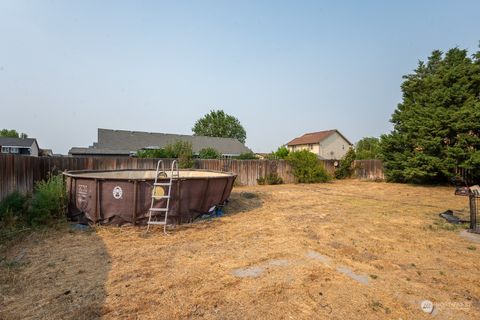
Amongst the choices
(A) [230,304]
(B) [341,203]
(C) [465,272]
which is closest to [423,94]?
(B) [341,203]

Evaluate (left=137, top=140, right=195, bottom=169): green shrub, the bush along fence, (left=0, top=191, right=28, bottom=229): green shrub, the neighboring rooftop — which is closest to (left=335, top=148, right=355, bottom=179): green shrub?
the bush along fence

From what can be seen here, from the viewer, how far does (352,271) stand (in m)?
4.45

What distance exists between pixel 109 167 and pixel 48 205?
967 centimetres

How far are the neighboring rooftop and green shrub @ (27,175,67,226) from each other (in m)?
43.9

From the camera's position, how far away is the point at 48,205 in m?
7.20

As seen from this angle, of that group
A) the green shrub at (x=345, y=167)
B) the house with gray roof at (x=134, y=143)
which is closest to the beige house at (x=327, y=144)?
the house with gray roof at (x=134, y=143)

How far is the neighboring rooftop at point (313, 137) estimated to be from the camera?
157 feet

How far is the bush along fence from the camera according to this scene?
33.3 ft

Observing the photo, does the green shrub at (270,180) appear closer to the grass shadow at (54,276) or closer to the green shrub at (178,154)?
the green shrub at (178,154)

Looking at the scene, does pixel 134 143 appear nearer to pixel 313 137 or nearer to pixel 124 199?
pixel 124 199

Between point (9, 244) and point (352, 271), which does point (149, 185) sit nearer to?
point (9, 244)

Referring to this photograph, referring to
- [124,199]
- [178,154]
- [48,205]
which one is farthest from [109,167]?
[124,199]

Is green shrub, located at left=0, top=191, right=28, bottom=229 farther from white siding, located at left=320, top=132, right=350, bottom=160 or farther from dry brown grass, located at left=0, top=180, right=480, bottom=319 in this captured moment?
white siding, located at left=320, top=132, right=350, bottom=160

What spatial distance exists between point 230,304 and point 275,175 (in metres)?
18.3
